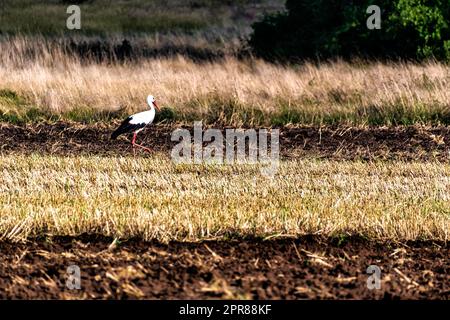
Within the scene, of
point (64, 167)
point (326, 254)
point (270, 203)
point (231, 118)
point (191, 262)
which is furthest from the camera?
point (231, 118)

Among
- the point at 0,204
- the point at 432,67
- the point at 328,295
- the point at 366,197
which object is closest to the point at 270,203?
the point at 366,197

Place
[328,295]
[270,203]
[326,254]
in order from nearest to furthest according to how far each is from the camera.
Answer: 1. [328,295]
2. [326,254]
3. [270,203]

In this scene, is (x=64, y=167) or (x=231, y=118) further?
(x=231, y=118)

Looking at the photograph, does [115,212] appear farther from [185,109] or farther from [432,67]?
[432,67]

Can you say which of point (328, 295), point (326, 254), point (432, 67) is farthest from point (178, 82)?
point (328, 295)

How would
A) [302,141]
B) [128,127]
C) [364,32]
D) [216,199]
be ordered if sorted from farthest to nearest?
[364,32], [302,141], [128,127], [216,199]

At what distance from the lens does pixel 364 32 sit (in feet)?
70.0

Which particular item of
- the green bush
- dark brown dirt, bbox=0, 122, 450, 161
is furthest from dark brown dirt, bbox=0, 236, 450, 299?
the green bush

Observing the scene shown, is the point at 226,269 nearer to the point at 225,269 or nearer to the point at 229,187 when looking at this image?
the point at 225,269

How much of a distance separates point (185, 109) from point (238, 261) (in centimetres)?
906

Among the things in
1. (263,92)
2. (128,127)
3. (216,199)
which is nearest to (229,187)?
(216,199)

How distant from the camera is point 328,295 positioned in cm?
637

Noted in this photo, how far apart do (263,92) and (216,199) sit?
759cm

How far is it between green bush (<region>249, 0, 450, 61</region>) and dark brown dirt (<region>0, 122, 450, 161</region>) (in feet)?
18.4
